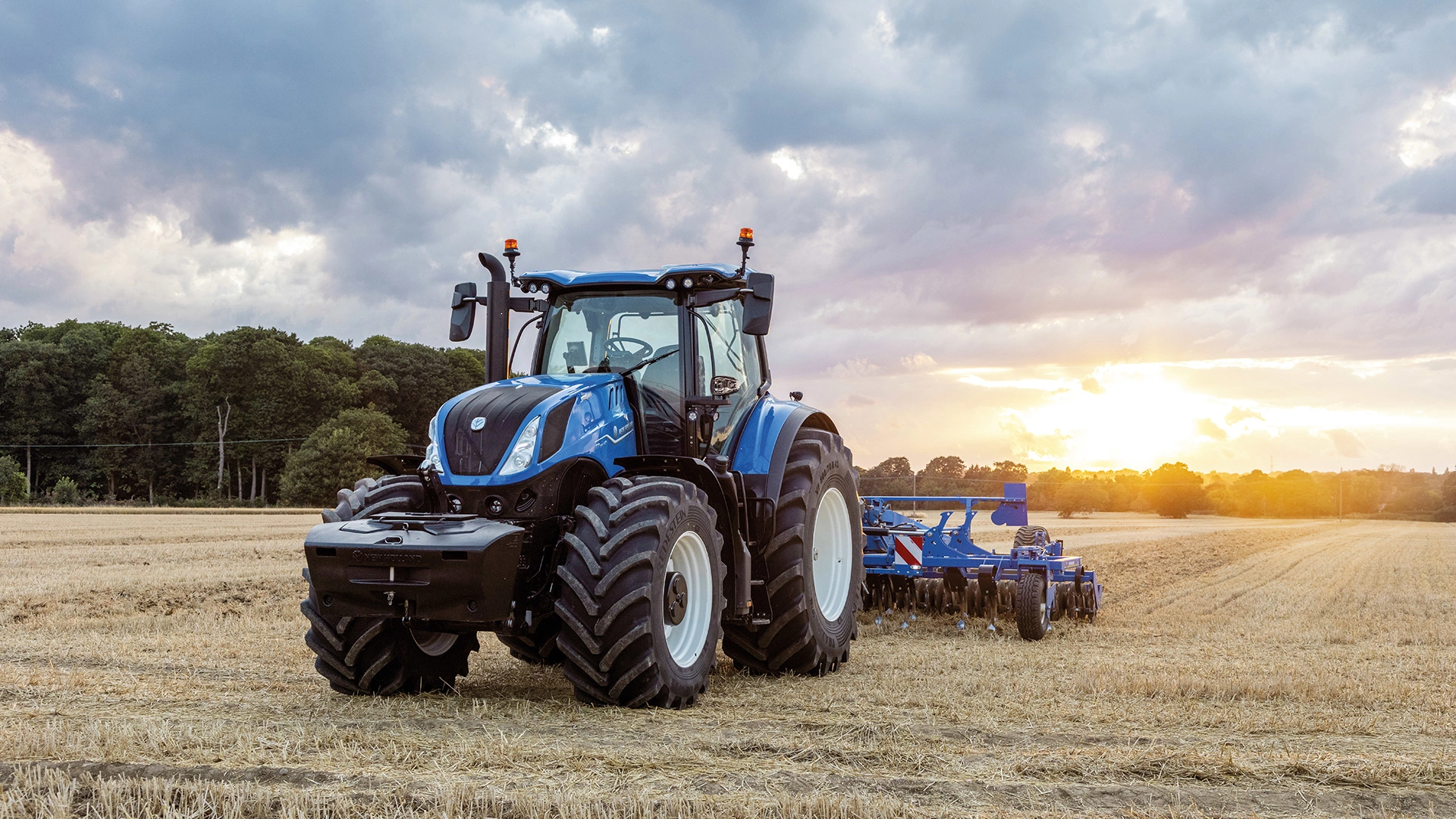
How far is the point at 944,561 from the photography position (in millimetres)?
12062

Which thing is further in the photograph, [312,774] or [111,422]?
[111,422]

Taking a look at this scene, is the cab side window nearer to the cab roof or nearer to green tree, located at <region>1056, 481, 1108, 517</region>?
the cab roof

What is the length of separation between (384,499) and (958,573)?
22.3ft

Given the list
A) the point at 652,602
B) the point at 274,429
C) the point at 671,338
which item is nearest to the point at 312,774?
the point at 652,602

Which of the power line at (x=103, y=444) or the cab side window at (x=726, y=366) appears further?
the power line at (x=103, y=444)

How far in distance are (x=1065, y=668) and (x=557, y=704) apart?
4118mm

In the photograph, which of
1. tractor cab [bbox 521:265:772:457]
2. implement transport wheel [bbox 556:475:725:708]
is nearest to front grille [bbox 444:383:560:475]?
implement transport wheel [bbox 556:475:725:708]

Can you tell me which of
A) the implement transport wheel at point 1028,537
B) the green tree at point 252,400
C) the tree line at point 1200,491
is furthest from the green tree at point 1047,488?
the implement transport wheel at point 1028,537

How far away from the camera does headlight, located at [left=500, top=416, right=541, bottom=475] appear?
6.67 m

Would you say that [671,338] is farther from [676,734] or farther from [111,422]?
[111,422]

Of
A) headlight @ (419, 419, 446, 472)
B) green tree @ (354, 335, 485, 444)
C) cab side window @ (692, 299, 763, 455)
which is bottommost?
headlight @ (419, 419, 446, 472)

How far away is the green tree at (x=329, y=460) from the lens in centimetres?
6100

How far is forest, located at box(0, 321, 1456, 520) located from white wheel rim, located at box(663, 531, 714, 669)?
5805cm

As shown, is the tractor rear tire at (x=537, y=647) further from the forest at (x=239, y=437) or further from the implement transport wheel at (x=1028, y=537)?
the forest at (x=239, y=437)
